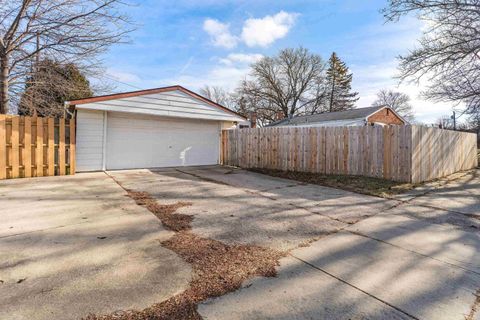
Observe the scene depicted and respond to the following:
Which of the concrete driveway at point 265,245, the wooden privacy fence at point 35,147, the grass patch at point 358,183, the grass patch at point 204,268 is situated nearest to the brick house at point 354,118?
the grass patch at point 358,183

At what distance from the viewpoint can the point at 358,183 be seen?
23.2 ft

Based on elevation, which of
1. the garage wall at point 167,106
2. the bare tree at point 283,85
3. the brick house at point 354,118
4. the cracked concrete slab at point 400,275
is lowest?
the cracked concrete slab at point 400,275

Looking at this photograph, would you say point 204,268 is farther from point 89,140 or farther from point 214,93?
point 214,93

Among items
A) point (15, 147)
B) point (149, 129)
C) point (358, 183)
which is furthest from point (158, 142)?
point (358, 183)

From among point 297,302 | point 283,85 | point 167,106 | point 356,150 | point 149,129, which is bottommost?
point 297,302

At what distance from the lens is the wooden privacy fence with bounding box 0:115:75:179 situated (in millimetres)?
6883

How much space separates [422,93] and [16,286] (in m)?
14.4

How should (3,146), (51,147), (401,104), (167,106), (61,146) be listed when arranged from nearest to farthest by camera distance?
(3,146) → (51,147) → (61,146) → (167,106) → (401,104)

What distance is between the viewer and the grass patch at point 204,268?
1789 mm

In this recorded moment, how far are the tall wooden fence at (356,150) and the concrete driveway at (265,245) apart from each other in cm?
198

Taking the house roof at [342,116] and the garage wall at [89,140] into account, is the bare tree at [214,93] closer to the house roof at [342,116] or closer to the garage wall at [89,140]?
the house roof at [342,116]

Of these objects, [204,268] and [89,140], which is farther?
[89,140]

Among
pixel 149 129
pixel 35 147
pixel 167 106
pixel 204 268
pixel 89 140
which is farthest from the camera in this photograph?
pixel 149 129

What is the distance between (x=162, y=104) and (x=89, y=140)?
2736 millimetres
